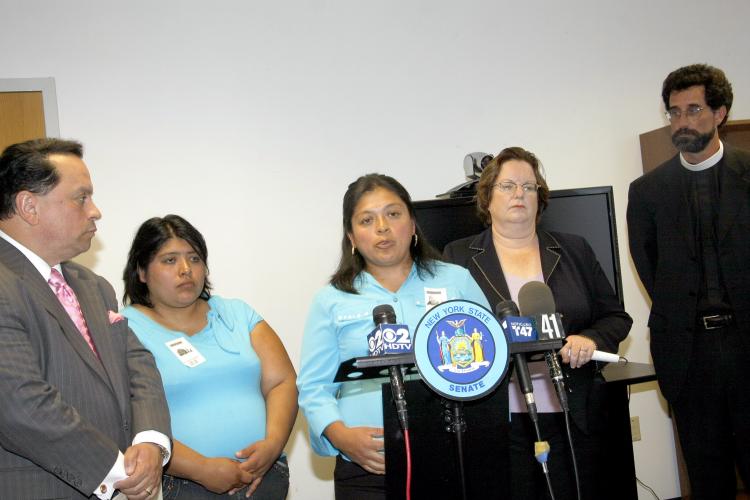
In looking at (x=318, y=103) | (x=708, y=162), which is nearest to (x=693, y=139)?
(x=708, y=162)

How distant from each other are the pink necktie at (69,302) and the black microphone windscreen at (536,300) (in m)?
1.30

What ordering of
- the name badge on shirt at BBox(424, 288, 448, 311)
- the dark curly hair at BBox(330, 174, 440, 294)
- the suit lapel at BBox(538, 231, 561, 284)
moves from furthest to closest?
1. the suit lapel at BBox(538, 231, 561, 284)
2. the dark curly hair at BBox(330, 174, 440, 294)
3. the name badge on shirt at BBox(424, 288, 448, 311)

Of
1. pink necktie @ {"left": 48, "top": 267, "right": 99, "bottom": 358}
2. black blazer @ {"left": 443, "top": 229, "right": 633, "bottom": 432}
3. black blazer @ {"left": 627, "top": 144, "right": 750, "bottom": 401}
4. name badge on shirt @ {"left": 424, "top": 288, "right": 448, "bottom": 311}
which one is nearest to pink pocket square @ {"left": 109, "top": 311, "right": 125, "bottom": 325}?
pink necktie @ {"left": 48, "top": 267, "right": 99, "bottom": 358}

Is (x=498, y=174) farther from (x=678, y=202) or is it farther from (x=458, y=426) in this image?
(x=458, y=426)

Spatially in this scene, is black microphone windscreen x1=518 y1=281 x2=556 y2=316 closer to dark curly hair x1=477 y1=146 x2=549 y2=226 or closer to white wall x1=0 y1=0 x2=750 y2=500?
dark curly hair x1=477 y1=146 x2=549 y2=226

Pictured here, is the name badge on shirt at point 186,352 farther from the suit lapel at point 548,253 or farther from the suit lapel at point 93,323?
the suit lapel at point 548,253

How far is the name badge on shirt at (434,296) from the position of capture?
2.35 meters

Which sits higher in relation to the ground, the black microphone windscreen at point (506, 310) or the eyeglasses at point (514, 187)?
the eyeglasses at point (514, 187)

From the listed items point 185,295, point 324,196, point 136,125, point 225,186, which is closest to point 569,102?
point 324,196

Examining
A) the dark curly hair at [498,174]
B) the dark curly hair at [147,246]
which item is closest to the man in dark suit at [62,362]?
the dark curly hair at [147,246]

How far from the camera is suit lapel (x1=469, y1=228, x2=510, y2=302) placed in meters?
2.77

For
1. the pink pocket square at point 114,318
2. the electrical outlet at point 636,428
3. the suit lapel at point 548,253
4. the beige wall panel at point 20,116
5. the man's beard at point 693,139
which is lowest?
the electrical outlet at point 636,428

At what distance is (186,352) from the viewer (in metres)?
2.75

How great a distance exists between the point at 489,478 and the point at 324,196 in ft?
9.00
